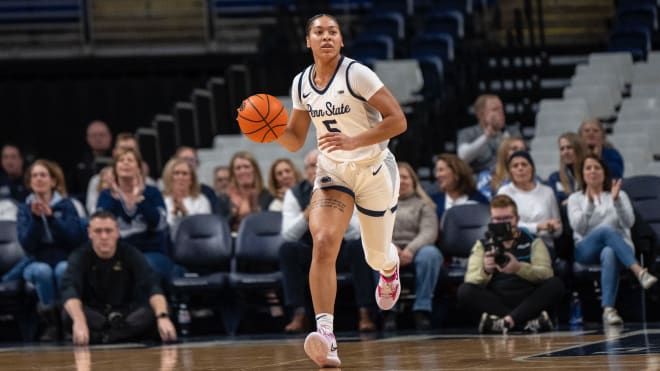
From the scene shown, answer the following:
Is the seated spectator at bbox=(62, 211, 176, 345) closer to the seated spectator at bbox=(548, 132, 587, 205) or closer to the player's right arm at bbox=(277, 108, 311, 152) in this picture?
the player's right arm at bbox=(277, 108, 311, 152)

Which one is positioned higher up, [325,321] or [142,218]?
[142,218]

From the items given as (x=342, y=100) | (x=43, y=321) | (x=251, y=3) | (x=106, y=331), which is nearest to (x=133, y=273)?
(x=106, y=331)

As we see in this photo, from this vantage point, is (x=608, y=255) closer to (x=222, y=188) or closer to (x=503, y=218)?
(x=503, y=218)

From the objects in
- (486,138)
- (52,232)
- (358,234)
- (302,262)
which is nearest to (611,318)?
(358,234)

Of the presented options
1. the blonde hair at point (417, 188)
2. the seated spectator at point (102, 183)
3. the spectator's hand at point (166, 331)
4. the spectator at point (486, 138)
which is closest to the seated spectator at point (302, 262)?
the blonde hair at point (417, 188)

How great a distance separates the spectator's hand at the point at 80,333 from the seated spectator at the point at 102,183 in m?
1.51

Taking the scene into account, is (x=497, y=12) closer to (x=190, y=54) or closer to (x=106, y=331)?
(x=190, y=54)

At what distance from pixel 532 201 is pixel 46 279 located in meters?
3.86

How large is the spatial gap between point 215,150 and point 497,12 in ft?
11.6

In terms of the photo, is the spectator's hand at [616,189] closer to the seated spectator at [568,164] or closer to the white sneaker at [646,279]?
the seated spectator at [568,164]

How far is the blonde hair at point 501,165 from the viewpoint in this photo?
36.1ft

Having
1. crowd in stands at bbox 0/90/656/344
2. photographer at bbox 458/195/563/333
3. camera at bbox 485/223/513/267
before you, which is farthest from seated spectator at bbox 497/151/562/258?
camera at bbox 485/223/513/267

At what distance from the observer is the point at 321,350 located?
6730 mm

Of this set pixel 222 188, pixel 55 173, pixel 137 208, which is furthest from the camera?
pixel 222 188
